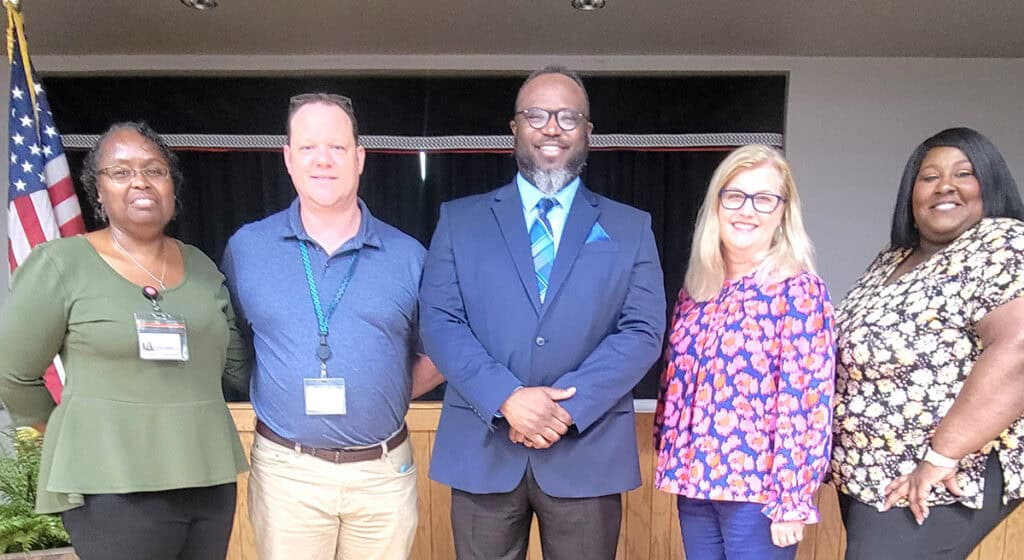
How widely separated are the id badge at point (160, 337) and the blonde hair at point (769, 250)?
121cm

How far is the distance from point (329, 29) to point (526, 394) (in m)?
3.41

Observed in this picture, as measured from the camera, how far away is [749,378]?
1.45m

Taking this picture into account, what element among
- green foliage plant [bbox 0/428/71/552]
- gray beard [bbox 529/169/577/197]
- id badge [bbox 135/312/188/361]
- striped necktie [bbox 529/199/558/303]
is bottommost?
green foliage plant [bbox 0/428/71/552]

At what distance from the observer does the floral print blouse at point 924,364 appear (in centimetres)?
142

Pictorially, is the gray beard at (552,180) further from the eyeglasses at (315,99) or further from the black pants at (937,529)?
the black pants at (937,529)

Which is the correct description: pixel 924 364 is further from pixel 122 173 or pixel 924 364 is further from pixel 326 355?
pixel 122 173

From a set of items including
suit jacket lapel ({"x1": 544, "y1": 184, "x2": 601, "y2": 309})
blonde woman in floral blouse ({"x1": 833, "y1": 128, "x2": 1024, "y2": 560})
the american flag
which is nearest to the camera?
blonde woman in floral blouse ({"x1": 833, "y1": 128, "x2": 1024, "y2": 560})

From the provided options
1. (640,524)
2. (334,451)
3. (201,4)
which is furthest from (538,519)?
(201,4)

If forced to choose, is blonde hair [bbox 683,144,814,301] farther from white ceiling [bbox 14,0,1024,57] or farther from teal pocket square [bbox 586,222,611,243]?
white ceiling [bbox 14,0,1024,57]

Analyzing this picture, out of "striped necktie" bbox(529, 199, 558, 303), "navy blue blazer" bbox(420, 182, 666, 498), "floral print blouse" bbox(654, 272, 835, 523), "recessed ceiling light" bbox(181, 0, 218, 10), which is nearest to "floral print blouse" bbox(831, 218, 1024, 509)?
"floral print blouse" bbox(654, 272, 835, 523)

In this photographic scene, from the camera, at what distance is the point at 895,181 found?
479 centimetres

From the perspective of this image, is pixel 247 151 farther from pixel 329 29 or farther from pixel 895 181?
pixel 895 181

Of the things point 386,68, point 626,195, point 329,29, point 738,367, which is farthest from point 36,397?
point 626,195

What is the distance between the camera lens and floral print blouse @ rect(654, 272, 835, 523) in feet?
4.57
